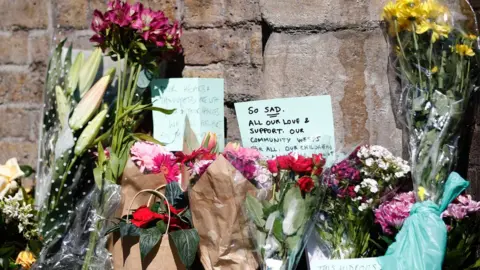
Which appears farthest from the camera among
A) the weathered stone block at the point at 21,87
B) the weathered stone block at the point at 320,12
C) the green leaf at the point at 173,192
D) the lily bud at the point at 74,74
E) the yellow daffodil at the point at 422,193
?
the weathered stone block at the point at 21,87

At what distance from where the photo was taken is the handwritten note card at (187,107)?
267cm

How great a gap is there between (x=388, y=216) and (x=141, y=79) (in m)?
1.15

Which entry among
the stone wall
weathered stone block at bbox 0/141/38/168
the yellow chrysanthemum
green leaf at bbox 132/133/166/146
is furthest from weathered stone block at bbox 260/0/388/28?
weathered stone block at bbox 0/141/38/168

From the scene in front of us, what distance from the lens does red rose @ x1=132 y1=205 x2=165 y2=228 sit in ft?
7.15

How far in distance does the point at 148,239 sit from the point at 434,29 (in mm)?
1125

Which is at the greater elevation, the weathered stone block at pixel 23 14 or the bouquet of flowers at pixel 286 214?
the weathered stone block at pixel 23 14

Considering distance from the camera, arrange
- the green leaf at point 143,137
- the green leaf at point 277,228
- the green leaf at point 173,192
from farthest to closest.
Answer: the green leaf at point 143,137
the green leaf at point 173,192
the green leaf at point 277,228

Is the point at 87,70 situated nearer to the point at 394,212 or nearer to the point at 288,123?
the point at 288,123

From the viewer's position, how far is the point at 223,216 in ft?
6.99

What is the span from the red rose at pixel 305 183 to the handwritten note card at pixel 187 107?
635mm

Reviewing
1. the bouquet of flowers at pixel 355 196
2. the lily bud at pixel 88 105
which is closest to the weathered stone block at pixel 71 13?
the lily bud at pixel 88 105

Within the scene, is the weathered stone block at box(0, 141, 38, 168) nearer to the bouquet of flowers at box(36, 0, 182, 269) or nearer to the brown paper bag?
the bouquet of flowers at box(36, 0, 182, 269)

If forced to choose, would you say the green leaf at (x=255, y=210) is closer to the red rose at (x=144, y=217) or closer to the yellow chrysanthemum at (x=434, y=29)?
the red rose at (x=144, y=217)

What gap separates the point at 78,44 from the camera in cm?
308
